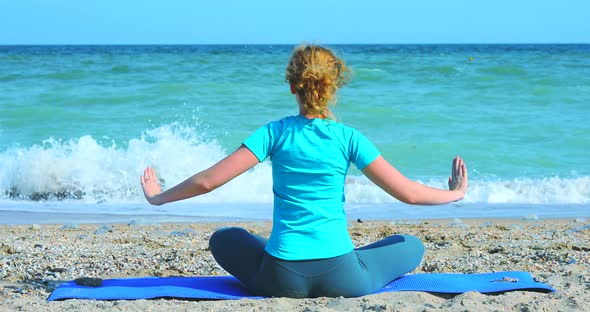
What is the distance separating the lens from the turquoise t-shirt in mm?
3520

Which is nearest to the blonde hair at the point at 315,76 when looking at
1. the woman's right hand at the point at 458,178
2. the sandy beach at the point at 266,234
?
the woman's right hand at the point at 458,178

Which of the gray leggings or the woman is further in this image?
the gray leggings

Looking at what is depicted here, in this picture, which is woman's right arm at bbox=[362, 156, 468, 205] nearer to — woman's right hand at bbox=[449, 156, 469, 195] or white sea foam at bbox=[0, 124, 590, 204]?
woman's right hand at bbox=[449, 156, 469, 195]

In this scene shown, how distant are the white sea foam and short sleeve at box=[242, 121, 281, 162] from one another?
6046 mm

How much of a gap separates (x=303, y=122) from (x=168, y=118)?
40.7 feet

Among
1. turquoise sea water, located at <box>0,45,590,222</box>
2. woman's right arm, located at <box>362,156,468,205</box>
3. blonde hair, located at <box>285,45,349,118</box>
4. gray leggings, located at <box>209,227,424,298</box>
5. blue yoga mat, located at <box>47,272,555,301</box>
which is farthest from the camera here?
turquoise sea water, located at <box>0,45,590,222</box>

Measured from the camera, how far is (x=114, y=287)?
13.8 feet

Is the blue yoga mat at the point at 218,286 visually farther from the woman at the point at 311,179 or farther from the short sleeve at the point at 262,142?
the short sleeve at the point at 262,142

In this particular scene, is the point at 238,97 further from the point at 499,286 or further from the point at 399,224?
the point at 499,286

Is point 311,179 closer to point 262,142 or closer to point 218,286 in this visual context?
point 262,142

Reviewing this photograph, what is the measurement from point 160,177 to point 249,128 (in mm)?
3968

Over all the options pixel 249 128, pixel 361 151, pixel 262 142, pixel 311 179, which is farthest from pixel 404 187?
pixel 249 128

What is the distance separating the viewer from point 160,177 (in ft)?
35.7

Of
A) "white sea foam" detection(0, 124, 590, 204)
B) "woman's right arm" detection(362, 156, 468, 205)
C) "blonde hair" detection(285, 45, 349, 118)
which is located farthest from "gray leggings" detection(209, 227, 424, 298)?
"white sea foam" detection(0, 124, 590, 204)
